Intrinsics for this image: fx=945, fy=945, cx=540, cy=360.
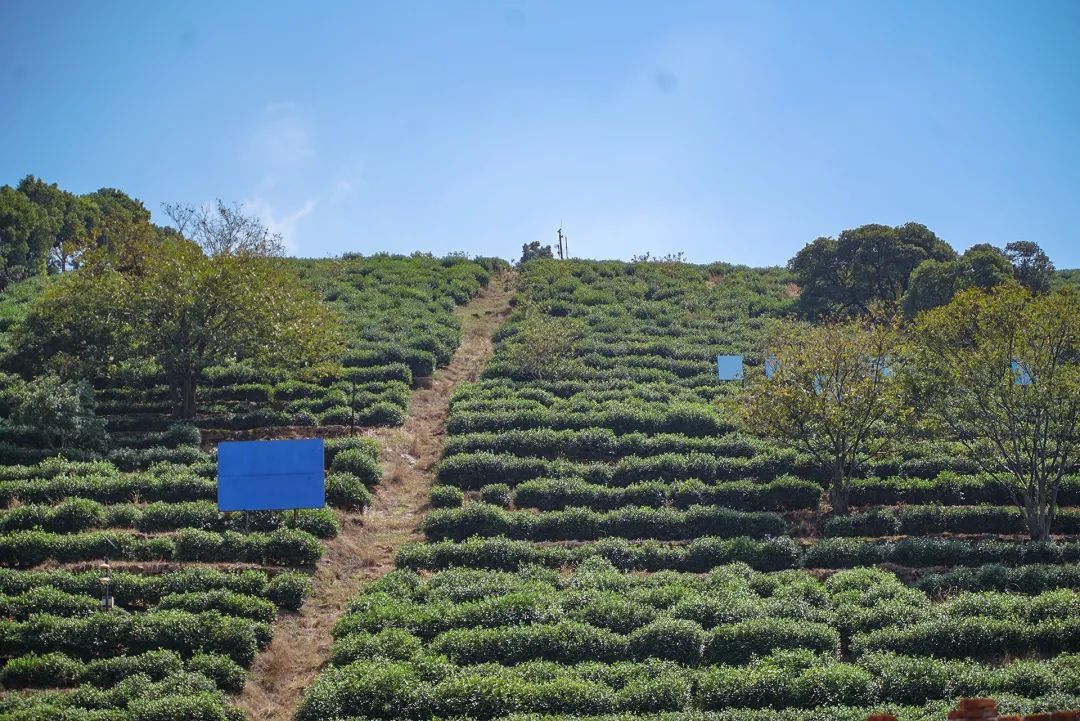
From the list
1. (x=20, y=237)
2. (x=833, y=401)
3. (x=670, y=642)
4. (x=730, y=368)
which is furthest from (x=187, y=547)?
(x=20, y=237)

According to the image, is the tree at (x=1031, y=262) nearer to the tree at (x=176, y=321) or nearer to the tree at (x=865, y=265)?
the tree at (x=865, y=265)

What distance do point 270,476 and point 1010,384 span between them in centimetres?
1726

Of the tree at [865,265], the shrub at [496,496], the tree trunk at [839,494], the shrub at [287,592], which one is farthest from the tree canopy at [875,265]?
the shrub at [287,592]

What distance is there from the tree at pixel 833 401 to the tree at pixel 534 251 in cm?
3339

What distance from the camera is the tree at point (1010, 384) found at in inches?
862

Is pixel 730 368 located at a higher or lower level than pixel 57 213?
lower

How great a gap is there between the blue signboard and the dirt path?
153cm

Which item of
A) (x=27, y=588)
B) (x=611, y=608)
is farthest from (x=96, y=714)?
(x=611, y=608)

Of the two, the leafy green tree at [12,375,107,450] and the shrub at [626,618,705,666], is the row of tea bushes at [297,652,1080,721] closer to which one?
the shrub at [626,618,705,666]

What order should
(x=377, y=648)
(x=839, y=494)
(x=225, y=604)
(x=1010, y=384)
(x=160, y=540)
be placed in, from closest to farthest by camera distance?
(x=377, y=648) → (x=225, y=604) → (x=160, y=540) → (x=1010, y=384) → (x=839, y=494)

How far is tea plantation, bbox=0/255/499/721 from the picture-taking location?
15969 millimetres

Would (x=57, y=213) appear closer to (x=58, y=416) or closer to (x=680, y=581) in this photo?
(x=58, y=416)

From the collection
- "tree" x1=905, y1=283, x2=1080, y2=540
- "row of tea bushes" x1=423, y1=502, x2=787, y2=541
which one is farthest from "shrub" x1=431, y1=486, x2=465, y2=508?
"tree" x1=905, y1=283, x2=1080, y2=540

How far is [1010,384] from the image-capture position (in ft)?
73.4
